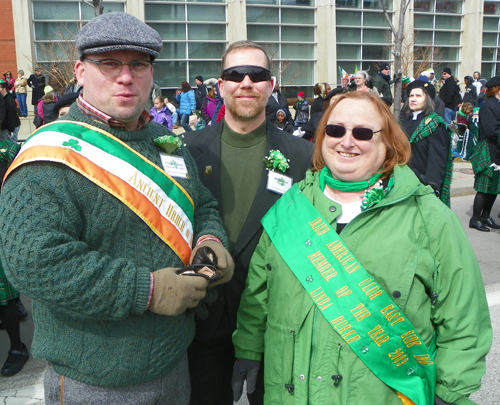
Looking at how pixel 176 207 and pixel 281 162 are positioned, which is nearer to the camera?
pixel 176 207

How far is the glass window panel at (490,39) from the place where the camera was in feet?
97.1

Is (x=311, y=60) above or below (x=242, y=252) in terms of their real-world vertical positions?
above

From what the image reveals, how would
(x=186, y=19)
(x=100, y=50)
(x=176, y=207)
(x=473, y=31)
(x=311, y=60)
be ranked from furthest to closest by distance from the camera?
1. (x=473, y=31)
2. (x=311, y=60)
3. (x=186, y=19)
4. (x=176, y=207)
5. (x=100, y=50)

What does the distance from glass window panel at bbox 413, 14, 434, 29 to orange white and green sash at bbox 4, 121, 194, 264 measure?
28319 mm

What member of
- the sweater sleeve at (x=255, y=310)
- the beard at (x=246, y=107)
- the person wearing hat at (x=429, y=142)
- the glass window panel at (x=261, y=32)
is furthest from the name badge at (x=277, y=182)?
the glass window panel at (x=261, y=32)

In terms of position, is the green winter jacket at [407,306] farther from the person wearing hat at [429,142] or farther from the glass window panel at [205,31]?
the glass window panel at [205,31]

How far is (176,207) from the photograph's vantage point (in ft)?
6.91

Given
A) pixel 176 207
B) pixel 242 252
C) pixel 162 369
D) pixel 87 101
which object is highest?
pixel 87 101

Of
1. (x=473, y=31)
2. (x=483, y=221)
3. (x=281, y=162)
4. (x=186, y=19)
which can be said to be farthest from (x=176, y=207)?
(x=473, y=31)

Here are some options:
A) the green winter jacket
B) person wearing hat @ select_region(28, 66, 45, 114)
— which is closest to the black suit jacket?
the green winter jacket

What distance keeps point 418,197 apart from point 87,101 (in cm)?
137

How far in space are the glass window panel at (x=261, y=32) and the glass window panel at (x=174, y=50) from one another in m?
3.07

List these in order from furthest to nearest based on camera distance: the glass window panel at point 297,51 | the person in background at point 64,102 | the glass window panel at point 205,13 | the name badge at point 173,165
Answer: the glass window panel at point 297,51, the glass window panel at point 205,13, the person in background at point 64,102, the name badge at point 173,165

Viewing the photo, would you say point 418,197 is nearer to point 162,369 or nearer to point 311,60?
point 162,369
